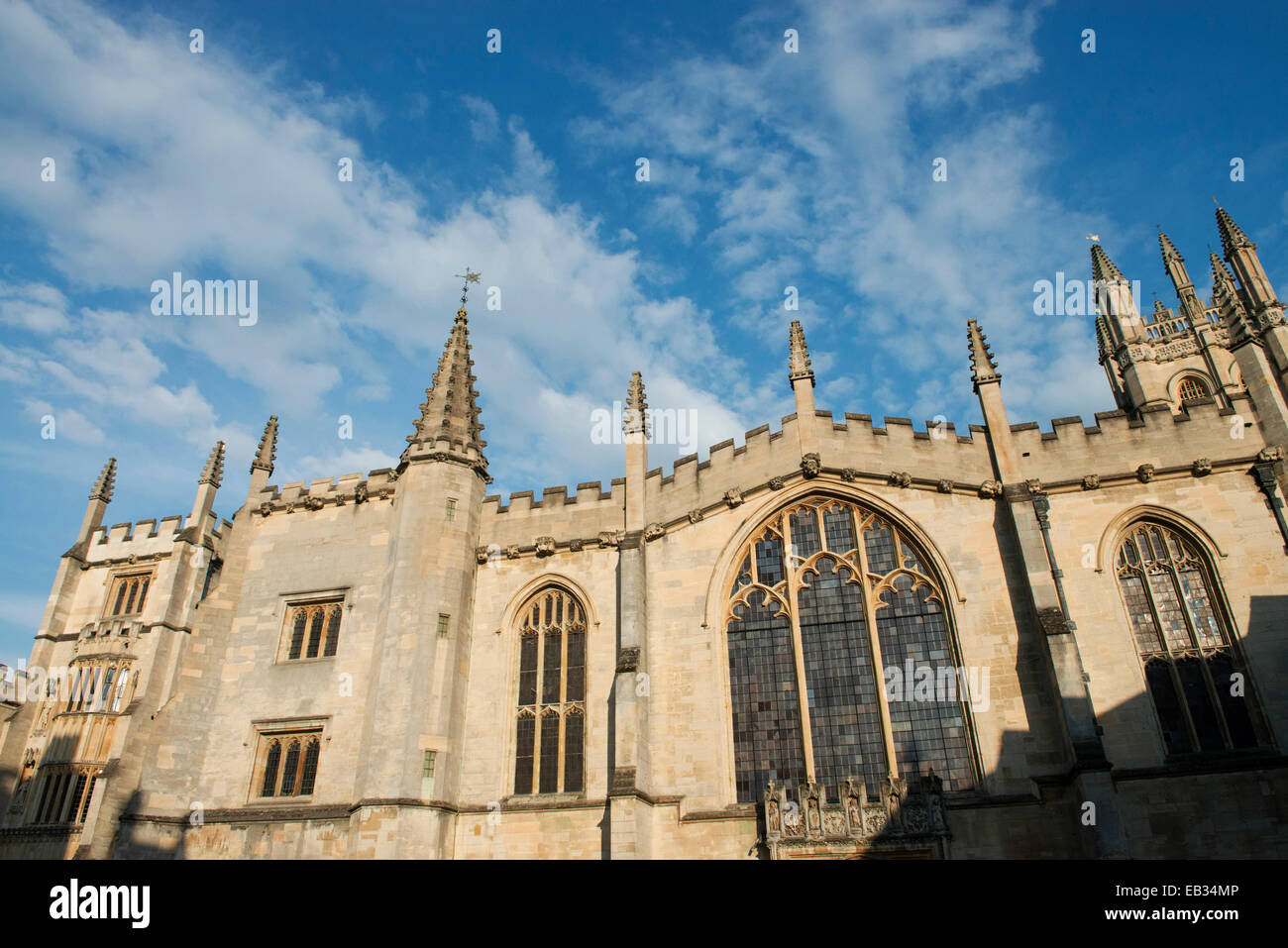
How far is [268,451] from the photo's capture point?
75.9 feet

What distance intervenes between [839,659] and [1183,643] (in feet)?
20.5

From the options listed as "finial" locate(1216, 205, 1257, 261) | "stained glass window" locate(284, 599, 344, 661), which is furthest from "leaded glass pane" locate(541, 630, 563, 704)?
"finial" locate(1216, 205, 1257, 261)

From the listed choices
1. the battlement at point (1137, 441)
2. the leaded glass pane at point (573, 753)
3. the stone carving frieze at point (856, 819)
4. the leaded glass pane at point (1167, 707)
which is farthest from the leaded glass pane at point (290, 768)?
the leaded glass pane at point (1167, 707)

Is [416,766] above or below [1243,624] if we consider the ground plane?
below

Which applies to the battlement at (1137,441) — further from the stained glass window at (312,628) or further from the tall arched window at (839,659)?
the stained glass window at (312,628)

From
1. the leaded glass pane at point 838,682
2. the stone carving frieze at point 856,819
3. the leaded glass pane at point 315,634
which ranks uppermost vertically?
the leaded glass pane at point 315,634

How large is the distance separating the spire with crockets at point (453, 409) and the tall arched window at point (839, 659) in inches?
299

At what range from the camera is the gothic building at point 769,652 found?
15.0 meters
